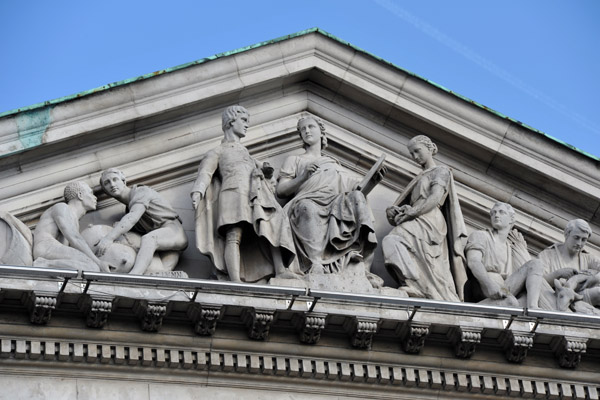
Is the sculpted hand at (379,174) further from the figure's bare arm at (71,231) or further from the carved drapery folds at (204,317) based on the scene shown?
the figure's bare arm at (71,231)

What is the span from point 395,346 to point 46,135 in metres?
4.47

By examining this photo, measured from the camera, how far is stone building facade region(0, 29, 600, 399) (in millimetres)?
21312

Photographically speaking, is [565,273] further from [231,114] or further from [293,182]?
[231,114]

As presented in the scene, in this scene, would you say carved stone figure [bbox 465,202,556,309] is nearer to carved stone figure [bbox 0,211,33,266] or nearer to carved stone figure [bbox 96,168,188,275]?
carved stone figure [bbox 96,168,188,275]

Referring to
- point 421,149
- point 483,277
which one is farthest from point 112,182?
point 483,277

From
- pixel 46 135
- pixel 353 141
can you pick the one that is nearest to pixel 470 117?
pixel 353 141

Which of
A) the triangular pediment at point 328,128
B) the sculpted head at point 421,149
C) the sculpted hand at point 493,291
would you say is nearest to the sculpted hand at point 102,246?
the triangular pediment at point 328,128

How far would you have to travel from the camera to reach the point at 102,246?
22.4 metres

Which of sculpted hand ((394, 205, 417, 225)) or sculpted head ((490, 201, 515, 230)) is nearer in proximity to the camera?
sculpted hand ((394, 205, 417, 225))

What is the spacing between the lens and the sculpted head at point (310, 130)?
2397 cm

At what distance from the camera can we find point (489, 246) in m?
23.5

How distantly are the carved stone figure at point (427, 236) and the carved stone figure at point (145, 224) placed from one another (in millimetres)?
2249

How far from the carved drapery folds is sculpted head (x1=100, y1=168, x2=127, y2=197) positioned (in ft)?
6.85

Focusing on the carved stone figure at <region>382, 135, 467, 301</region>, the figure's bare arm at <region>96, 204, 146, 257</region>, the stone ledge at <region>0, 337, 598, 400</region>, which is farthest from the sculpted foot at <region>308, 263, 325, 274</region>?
the figure's bare arm at <region>96, 204, 146, 257</region>
